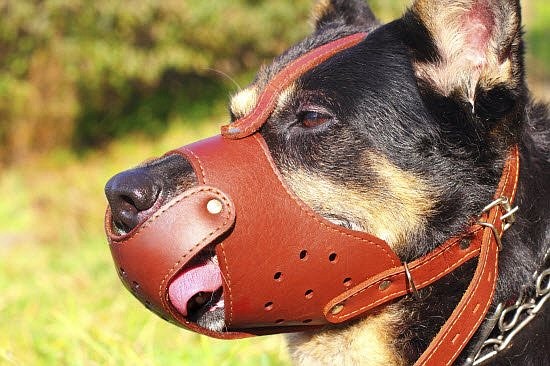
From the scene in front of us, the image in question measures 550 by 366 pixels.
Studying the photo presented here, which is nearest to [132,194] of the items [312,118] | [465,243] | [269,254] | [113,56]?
[269,254]

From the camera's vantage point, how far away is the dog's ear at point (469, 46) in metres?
2.43

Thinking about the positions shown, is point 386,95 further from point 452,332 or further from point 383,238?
point 452,332

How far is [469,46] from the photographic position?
101 inches

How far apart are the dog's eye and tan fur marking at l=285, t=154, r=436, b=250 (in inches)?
7.3

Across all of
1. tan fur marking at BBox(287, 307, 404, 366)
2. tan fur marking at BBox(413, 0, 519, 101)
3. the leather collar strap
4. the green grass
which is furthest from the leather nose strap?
the green grass

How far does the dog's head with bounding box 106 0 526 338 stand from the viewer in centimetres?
243

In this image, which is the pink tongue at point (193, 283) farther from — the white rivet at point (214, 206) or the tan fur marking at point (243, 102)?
the tan fur marking at point (243, 102)

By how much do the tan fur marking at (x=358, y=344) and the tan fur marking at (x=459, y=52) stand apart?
32.4 inches

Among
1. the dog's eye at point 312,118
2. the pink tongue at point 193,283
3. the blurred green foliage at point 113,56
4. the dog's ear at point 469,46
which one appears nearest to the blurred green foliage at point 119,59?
the blurred green foliage at point 113,56

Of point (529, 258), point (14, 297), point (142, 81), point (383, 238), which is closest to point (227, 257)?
point (383, 238)

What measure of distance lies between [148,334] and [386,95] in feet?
7.17

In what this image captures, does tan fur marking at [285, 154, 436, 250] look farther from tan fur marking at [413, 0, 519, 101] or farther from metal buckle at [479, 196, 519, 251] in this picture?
tan fur marking at [413, 0, 519, 101]

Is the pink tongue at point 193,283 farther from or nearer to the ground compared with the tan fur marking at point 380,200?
nearer to the ground

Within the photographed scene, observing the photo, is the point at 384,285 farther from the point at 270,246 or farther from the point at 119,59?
the point at 119,59
